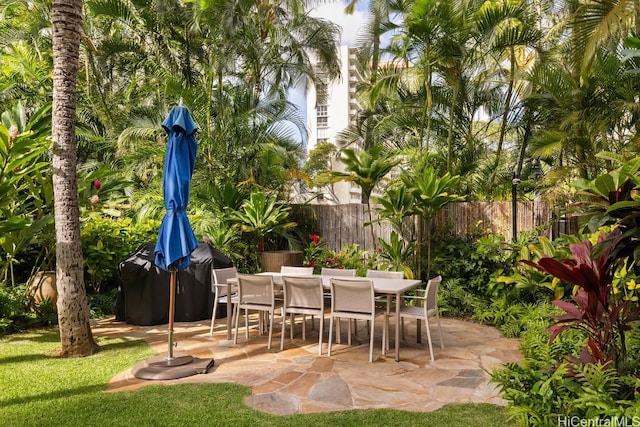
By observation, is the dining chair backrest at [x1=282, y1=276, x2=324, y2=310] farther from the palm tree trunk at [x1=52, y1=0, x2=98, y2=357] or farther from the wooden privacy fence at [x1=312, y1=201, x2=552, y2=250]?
the wooden privacy fence at [x1=312, y1=201, x2=552, y2=250]

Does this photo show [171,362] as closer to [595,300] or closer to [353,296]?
[353,296]

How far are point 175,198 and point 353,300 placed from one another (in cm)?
216

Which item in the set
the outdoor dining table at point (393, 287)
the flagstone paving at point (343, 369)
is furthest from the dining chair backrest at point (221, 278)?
the flagstone paving at point (343, 369)

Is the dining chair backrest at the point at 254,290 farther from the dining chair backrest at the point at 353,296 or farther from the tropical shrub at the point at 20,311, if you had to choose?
the tropical shrub at the point at 20,311

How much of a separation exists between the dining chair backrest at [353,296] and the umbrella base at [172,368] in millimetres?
1475

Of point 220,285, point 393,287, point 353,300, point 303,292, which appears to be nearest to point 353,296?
point 353,300

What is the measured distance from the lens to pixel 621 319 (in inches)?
135

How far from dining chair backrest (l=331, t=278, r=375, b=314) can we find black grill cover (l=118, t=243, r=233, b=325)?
2.83m

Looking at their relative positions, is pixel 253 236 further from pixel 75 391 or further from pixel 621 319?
pixel 621 319

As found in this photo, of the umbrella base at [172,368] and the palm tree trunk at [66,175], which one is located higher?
the palm tree trunk at [66,175]

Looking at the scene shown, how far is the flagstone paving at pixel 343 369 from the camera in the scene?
4254 millimetres

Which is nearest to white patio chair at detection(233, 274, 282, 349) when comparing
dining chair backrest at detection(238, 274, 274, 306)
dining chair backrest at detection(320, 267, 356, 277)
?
dining chair backrest at detection(238, 274, 274, 306)

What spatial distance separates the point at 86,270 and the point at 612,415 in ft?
25.2

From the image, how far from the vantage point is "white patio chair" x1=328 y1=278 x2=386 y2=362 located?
17.9 ft
